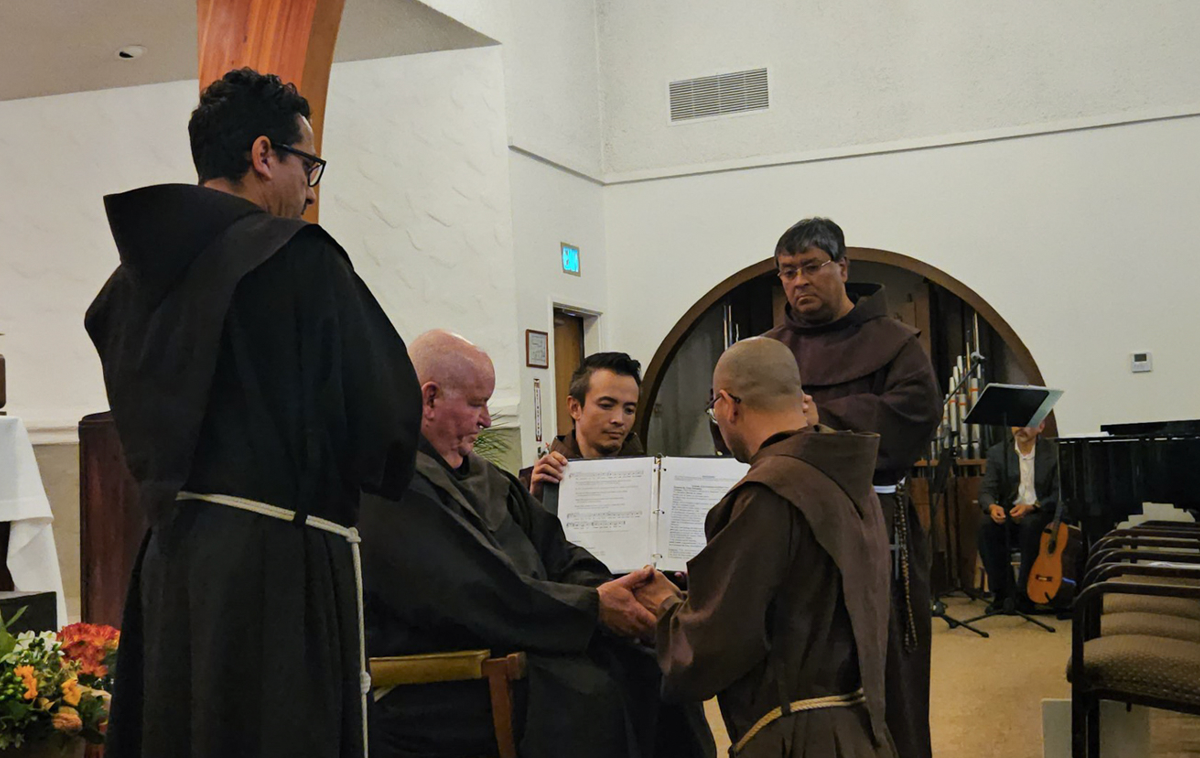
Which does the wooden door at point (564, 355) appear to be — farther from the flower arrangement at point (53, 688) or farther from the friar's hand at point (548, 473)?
the flower arrangement at point (53, 688)

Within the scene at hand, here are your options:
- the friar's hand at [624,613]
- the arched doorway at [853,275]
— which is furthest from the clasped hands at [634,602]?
the arched doorway at [853,275]

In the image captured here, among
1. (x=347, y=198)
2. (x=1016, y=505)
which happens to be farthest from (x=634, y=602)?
(x=1016, y=505)

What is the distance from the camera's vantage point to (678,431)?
10172mm

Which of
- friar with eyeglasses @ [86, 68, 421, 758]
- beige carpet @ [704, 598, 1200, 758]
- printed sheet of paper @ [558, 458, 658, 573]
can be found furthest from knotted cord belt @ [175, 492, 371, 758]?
beige carpet @ [704, 598, 1200, 758]

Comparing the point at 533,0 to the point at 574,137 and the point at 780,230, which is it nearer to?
the point at 574,137

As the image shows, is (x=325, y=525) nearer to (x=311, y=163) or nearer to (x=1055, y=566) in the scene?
(x=311, y=163)

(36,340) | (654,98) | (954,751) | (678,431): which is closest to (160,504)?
(954,751)

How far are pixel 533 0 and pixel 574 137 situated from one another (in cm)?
96

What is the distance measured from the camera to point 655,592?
265 centimetres

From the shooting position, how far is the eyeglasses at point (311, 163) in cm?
192

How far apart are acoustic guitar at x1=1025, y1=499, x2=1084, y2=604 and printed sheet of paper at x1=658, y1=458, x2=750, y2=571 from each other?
200 inches

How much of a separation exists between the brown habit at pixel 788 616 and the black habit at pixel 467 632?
302mm

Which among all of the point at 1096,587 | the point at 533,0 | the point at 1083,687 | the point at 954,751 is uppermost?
the point at 533,0

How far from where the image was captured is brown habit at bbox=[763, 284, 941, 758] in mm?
3338
